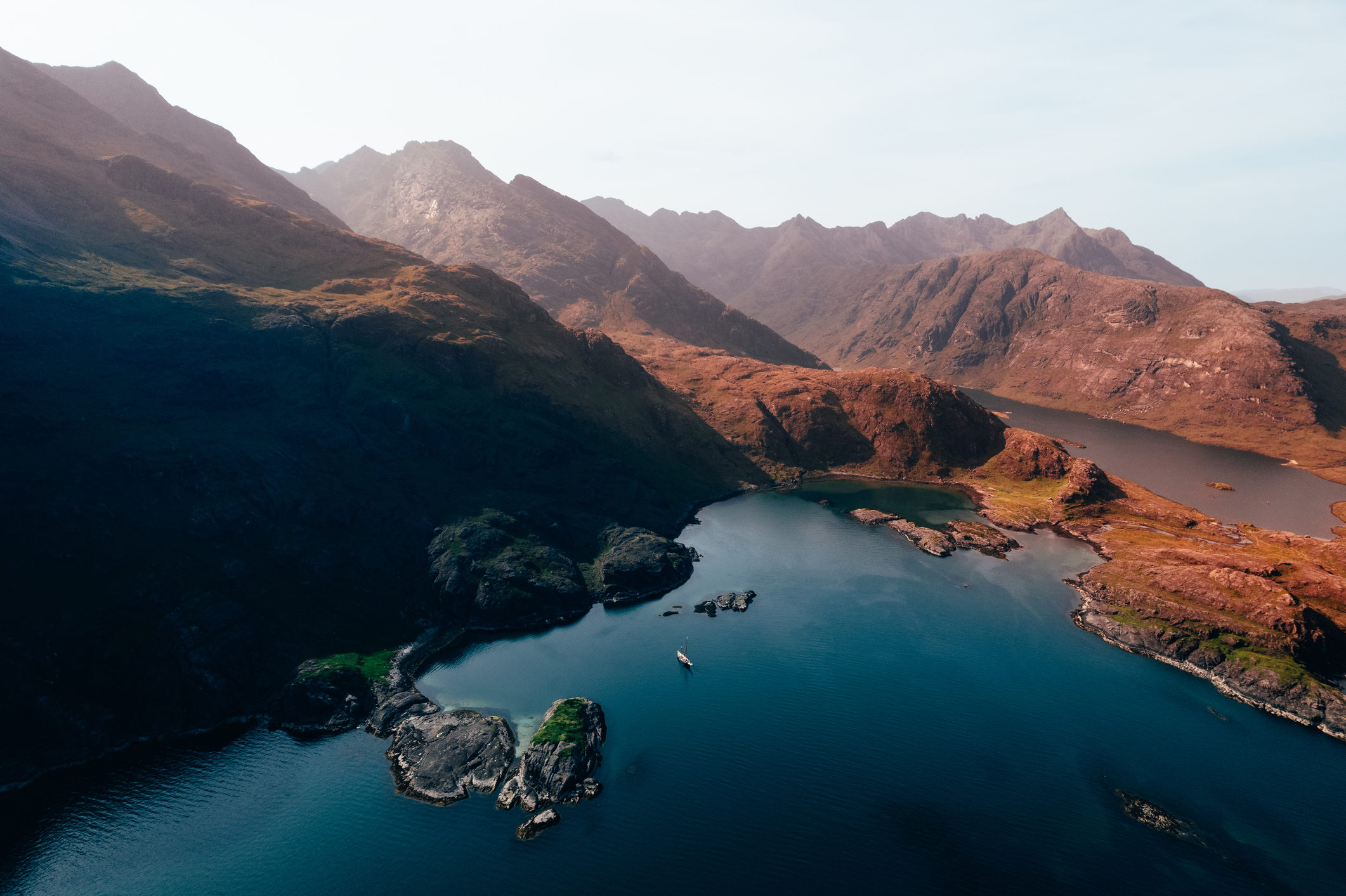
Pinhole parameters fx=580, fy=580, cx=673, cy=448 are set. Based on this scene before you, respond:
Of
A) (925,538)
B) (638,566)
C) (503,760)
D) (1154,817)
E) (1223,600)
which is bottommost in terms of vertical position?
(503,760)

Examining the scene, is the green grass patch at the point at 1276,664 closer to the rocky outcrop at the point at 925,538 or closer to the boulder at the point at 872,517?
the rocky outcrop at the point at 925,538

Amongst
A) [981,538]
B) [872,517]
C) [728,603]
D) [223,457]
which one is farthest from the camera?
[872,517]

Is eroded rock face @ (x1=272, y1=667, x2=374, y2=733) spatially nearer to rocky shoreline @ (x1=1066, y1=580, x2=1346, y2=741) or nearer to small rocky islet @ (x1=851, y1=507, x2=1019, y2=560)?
small rocky islet @ (x1=851, y1=507, x2=1019, y2=560)

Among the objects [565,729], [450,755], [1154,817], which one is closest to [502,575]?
[450,755]

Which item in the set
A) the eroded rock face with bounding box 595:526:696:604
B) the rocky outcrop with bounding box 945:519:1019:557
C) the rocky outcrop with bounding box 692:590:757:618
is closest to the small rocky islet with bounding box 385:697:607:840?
the rocky outcrop with bounding box 692:590:757:618

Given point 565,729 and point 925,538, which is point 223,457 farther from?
point 925,538

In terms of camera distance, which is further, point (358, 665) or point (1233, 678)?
point (358, 665)

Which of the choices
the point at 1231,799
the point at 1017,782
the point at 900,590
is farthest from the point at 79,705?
the point at 1231,799
